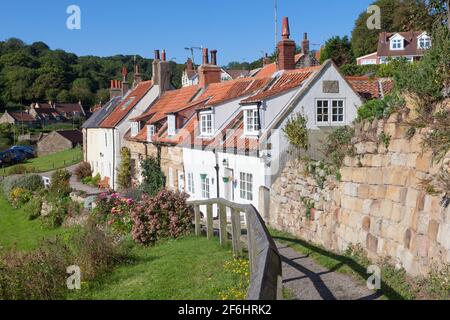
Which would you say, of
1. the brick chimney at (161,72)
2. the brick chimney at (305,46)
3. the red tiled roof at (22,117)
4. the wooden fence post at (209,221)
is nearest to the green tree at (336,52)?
the brick chimney at (305,46)

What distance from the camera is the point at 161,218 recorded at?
1338 centimetres

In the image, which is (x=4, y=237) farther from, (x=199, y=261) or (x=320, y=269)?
(x=320, y=269)

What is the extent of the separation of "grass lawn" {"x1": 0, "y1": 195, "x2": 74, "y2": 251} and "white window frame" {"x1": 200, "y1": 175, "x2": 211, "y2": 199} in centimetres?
695

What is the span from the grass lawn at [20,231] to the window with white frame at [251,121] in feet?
34.5

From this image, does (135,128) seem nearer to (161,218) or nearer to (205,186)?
(205,186)

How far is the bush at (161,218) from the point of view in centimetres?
1302

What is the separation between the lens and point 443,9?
468 inches

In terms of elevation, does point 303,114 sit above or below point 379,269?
above

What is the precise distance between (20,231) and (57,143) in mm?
45725

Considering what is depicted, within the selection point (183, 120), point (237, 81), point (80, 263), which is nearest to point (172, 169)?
point (183, 120)

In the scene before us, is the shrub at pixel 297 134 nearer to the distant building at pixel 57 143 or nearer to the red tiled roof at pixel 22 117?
the distant building at pixel 57 143

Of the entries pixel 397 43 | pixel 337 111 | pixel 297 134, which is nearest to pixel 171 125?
pixel 337 111

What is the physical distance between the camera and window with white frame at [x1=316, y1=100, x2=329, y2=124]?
61.5 feet

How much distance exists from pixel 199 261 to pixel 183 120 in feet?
52.4
